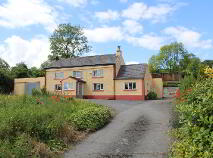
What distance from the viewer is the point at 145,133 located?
1134 cm

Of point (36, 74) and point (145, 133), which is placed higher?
point (36, 74)

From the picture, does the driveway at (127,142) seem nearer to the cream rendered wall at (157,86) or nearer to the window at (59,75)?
the window at (59,75)

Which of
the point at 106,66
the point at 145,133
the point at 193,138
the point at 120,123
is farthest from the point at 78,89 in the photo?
the point at 193,138

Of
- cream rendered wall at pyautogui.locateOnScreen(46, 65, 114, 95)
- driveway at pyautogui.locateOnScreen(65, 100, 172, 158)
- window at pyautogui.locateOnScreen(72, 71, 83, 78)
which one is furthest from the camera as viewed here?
window at pyautogui.locateOnScreen(72, 71, 83, 78)

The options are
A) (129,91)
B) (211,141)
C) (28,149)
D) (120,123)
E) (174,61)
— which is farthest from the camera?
(174,61)

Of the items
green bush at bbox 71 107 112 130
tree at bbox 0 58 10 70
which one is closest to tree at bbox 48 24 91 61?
tree at bbox 0 58 10 70

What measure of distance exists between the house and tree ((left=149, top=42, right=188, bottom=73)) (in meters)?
37.5

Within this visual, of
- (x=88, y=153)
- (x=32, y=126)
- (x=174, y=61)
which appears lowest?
(x=88, y=153)

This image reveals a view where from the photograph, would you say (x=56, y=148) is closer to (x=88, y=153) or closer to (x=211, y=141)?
(x=88, y=153)

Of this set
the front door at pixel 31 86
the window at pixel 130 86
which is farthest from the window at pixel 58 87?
the window at pixel 130 86

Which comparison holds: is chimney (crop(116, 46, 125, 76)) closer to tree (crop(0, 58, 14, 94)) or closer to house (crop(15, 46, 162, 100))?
house (crop(15, 46, 162, 100))

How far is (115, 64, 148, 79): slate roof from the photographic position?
36875 mm

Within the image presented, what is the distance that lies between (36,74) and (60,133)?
54.5m

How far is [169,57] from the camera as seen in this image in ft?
261
